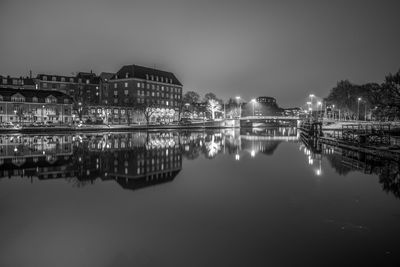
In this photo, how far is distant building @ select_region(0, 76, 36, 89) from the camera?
95.5 metres

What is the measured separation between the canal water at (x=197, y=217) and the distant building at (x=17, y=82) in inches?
3531

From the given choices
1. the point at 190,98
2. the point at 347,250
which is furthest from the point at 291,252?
the point at 190,98

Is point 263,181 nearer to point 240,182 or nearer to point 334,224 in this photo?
point 240,182

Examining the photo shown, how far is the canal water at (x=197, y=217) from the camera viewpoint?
7.76m

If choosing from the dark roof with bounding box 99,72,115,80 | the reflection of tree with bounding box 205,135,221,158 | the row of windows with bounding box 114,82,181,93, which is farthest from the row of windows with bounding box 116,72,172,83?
the reflection of tree with bounding box 205,135,221,158

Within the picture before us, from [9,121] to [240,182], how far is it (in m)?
77.2

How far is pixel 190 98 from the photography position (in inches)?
5497

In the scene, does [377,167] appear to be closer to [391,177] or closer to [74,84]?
[391,177]

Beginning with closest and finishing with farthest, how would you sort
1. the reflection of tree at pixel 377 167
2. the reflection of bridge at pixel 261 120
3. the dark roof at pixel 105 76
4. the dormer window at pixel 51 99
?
the reflection of tree at pixel 377 167
the dormer window at pixel 51 99
the reflection of bridge at pixel 261 120
the dark roof at pixel 105 76

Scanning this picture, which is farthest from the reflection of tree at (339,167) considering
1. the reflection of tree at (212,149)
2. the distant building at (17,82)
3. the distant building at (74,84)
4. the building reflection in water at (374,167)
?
the distant building at (17,82)

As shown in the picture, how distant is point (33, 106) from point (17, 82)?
76.5 feet

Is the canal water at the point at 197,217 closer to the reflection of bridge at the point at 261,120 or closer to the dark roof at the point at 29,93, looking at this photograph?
the dark roof at the point at 29,93

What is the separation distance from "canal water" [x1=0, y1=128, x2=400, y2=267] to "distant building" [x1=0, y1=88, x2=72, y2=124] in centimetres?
6681

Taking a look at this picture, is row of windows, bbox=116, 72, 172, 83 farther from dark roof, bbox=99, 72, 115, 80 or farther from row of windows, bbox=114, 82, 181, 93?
dark roof, bbox=99, 72, 115, 80
